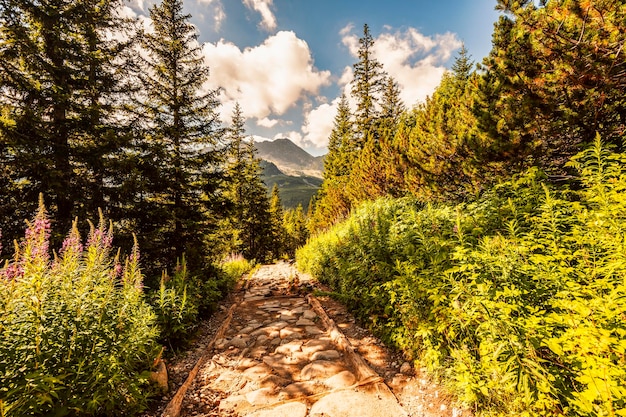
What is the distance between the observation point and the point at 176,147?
10961mm

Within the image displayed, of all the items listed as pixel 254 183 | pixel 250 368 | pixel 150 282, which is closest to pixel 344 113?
pixel 254 183

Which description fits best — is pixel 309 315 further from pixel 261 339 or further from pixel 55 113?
pixel 55 113

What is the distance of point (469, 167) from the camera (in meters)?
6.16

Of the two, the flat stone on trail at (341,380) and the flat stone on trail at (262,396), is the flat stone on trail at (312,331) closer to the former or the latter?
the flat stone on trail at (341,380)

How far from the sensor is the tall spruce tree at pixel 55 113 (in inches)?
265

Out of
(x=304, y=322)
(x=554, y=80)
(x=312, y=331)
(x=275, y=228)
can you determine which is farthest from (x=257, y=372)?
(x=275, y=228)

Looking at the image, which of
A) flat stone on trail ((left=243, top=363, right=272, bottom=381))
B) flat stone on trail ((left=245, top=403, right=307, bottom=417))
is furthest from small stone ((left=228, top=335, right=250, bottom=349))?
flat stone on trail ((left=245, top=403, right=307, bottom=417))

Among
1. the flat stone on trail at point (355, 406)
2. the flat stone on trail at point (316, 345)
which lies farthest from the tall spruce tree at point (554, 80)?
the flat stone on trail at point (316, 345)

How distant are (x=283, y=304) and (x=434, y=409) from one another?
557cm

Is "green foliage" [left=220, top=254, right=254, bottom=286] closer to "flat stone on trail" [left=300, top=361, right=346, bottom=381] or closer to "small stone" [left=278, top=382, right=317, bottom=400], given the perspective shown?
"flat stone on trail" [left=300, top=361, right=346, bottom=381]

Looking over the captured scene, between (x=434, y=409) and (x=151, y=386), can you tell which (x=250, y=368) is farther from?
(x=434, y=409)

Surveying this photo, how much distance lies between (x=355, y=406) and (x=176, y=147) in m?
11.1

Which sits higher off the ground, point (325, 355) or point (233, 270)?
point (325, 355)

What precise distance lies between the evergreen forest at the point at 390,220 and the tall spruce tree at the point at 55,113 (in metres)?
0.05
